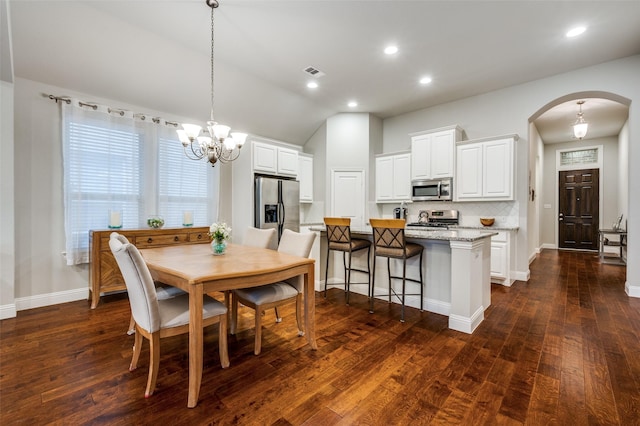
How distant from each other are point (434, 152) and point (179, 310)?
460 centimetres

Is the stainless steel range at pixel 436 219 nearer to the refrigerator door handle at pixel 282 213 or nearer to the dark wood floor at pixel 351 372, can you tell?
the dark wood floor at pixel 351 372

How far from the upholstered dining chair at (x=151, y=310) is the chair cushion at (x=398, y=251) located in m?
1.73

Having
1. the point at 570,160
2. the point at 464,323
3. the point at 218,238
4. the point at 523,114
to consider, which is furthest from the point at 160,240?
the point at 570,160

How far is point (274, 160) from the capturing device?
505 cm

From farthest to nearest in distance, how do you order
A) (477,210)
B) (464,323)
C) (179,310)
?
(477,210), (464,323), (179,310)

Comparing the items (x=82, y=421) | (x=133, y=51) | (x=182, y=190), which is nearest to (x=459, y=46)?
(x=133, y=51)

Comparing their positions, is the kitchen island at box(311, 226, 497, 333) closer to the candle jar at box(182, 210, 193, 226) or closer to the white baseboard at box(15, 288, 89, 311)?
the candle jar at box(182, 210, 193, 226)

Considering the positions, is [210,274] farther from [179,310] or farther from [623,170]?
[623,170]

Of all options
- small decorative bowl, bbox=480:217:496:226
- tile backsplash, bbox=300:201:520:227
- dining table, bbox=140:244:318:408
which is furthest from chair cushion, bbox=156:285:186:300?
small decorative bowl, bbox=480:217:496:226

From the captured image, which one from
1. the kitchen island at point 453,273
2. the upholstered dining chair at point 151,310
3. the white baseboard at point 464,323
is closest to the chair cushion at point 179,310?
the upholstered dining chair at point 151,310

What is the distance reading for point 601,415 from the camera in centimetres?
158

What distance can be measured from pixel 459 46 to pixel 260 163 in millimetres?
3264

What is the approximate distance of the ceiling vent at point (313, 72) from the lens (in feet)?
13.0

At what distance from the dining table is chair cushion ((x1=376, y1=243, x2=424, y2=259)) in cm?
103
